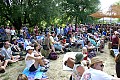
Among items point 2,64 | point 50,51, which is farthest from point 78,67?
point 50,51

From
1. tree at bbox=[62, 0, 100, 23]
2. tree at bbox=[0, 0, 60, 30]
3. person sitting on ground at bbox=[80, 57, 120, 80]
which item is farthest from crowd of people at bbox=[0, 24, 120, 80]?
tree at bbox=[62, 0, 100, 23]

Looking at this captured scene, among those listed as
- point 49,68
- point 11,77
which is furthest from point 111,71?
point 11,77

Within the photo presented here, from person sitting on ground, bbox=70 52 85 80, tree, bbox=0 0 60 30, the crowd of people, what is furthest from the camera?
tree, bbox=0 0 60 30

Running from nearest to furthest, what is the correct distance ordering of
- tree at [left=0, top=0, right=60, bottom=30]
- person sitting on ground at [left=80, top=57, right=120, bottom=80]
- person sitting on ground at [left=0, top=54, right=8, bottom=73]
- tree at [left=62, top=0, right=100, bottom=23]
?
person sitting on ground at [left=80, top=57, right=120, bottom=80]
person sitting on ground at [left=0, top=54, right=8, bottom=73]
tree at [left=0, top=0, right=60, bottom=30]
tree at [left=62, top=0, right=100, bottom=23]

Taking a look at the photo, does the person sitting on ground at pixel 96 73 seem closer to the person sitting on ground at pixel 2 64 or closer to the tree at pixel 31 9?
the person sitting on ground at pixel 2 64

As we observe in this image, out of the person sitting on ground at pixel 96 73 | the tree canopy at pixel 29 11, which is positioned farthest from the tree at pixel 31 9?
the person sitting on ground at pixel 96 73

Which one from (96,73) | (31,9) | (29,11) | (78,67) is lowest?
(78,67)

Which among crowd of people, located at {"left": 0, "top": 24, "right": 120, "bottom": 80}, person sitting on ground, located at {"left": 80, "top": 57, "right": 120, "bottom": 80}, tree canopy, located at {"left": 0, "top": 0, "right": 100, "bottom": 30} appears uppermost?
tree canopy, located at {"left": 0, "top": 0, "right": 100, "bottom": 30}

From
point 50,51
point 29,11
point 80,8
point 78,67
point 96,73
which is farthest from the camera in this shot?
point 80,8

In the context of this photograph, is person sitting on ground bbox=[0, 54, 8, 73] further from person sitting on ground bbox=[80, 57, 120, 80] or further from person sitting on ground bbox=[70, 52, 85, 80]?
person sitting on ground bbox=[80, 57, 120, 80]

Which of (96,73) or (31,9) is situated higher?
(31,9)

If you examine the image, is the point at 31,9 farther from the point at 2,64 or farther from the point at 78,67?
the point at 78,67

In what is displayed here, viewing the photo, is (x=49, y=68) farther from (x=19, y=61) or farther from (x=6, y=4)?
(x=6, y=4)

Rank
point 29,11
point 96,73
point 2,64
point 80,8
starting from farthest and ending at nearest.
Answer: point 80,8
point 29,11
point 2,64
point 96,73
